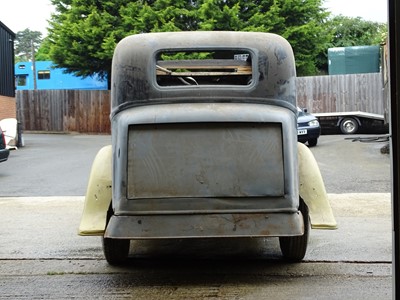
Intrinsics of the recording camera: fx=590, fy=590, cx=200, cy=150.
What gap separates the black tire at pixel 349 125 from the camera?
75.4ft

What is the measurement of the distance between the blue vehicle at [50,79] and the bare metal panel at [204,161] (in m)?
33.4

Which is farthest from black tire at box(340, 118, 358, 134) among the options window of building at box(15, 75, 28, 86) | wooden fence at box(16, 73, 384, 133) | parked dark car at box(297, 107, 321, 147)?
window of building at box(15, 75, 28, 86)

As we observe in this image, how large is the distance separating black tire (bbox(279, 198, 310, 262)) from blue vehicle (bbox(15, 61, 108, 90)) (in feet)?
107

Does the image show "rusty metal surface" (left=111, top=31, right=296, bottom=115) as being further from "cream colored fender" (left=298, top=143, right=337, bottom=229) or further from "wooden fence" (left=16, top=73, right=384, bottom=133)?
"wooden fence" (left=16, top=73, right=384, bottom=133)

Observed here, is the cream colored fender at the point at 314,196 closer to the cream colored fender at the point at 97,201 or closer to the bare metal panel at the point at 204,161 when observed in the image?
the bare metal panel at the point at 204,161

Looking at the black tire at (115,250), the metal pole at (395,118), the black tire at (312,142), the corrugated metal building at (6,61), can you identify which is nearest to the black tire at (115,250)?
the black tire at (115,250)

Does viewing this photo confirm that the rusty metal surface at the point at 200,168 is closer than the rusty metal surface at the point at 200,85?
Yes

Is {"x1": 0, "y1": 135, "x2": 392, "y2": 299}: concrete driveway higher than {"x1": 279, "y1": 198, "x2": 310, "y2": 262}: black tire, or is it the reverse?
{"x1": 279, "y1": 198, "x2": 310, "y2": 262}: black tire

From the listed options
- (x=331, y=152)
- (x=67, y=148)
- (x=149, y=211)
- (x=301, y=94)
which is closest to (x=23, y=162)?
(x=67, y=148)

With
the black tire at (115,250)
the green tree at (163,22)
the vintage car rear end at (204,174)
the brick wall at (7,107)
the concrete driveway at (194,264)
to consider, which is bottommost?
the concrete driveway at (194,264)

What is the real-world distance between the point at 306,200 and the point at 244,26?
25115 mm

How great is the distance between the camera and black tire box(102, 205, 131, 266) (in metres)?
5.23

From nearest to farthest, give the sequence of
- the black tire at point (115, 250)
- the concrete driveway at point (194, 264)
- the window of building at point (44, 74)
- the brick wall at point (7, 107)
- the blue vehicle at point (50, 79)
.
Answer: the concrete driveway at point (194, 264), the black tire at point (115, 250), the brick wall at point (7, 107), the blue vehicle at point (50, 79), the window of building at point (44, 74)

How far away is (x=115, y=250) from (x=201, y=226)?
4.23 feet
